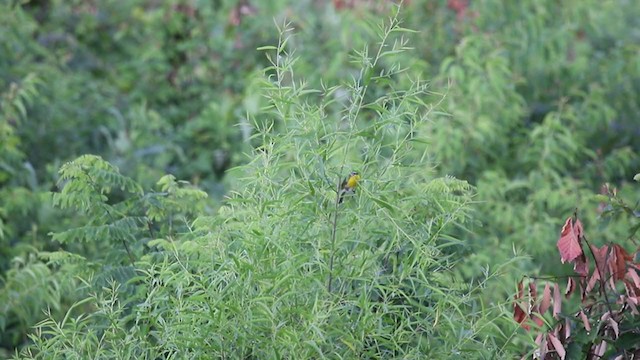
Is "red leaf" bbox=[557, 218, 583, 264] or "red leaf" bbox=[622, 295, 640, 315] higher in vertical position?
"red leaf" bbox=[557, 218, 583, 264]

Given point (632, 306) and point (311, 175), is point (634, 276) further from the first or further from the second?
point (311, 175)

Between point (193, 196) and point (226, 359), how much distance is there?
1036 millimetres

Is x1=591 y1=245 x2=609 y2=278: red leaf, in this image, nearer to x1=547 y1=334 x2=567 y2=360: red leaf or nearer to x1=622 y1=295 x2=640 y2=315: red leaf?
x1=622 y1=295 x2=640 y2=315: red leaf

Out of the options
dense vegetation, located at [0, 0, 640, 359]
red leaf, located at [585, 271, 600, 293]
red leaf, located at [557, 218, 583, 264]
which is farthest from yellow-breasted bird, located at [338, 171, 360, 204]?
red leaf, located at [585, 271, 600, 293]

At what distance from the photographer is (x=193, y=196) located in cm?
391

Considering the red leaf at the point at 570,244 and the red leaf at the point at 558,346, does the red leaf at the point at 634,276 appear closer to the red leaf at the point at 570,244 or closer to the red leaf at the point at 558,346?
the red leaf at the point at 570,244

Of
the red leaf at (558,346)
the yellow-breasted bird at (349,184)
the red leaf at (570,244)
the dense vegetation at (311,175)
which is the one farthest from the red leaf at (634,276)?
the yellow-breasted bird at (349,184)

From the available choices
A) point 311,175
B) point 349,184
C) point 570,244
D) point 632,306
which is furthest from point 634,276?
point 311,175

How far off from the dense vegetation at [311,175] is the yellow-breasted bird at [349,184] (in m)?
0.03

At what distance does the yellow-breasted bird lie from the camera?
3.02 meters

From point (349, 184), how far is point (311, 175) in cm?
14

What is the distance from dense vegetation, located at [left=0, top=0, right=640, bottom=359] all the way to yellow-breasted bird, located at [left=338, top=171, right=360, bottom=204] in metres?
0.03

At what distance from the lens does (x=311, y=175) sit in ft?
10.3

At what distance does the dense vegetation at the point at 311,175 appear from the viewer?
3.01 meters
